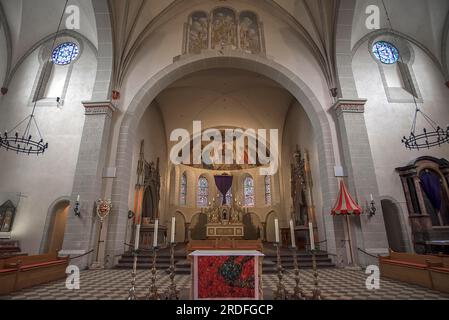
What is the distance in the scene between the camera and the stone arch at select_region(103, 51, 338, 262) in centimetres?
905

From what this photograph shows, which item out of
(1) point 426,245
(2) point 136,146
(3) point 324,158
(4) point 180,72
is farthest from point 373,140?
(2) point 136,146

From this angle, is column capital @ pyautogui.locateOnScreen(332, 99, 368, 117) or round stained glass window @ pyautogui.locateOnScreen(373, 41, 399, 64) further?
round stained glass window @ pyautogui.locateOnScreen(373, 41, 399, 64)

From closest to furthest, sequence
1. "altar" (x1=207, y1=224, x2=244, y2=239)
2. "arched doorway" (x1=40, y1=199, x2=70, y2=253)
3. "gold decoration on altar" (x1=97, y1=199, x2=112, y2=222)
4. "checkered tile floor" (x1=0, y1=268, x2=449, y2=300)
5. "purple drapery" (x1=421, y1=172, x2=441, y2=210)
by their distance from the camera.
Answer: "checkered tile floor" (x1=0, y1=268, x2=449, y2=300)
"gold decoration on altar" (x1=97, y1=199, x2=112, y2=222)
"purple drapery" (x1=421, y1=172, x2=441, y2=210)
"arched doorway" (x1=40, y1=199, x2=70, y2=253)
"altar" (x1=207, y1=224, x2=244, y2=239)

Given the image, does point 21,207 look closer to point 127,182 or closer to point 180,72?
point 127,182

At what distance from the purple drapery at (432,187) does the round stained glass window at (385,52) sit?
6093 millimetres

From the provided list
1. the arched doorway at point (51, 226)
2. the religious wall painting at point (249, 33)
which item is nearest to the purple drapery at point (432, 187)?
the religious wall painting at point (249, 33)

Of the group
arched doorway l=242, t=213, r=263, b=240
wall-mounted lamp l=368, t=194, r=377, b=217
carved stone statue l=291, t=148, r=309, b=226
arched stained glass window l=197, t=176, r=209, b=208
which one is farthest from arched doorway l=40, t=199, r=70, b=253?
arched doorway l=242, t=213, r=263, b=240

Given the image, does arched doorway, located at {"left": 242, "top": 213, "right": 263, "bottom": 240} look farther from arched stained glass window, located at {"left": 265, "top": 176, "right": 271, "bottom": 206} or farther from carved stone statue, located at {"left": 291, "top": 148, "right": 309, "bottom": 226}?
carved stone statue, located at {"left": 291, "top": 148, "right": 309, "bottom": 226}

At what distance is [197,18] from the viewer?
12188 millimetres

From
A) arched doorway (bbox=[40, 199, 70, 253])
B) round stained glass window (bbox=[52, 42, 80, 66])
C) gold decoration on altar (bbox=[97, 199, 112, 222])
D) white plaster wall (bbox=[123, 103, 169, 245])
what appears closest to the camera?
gold decoration on altar (bbox=[97, 199, 112, 222])

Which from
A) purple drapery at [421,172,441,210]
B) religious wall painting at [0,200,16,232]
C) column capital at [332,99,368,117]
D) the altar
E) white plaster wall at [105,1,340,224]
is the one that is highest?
white plaster wall at [105,1,340,224]

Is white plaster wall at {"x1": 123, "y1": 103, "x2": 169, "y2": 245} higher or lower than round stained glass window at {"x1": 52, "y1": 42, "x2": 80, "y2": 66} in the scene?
lower

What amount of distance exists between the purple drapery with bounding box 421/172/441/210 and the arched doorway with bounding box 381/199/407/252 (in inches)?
49.2

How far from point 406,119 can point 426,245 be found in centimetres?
561
